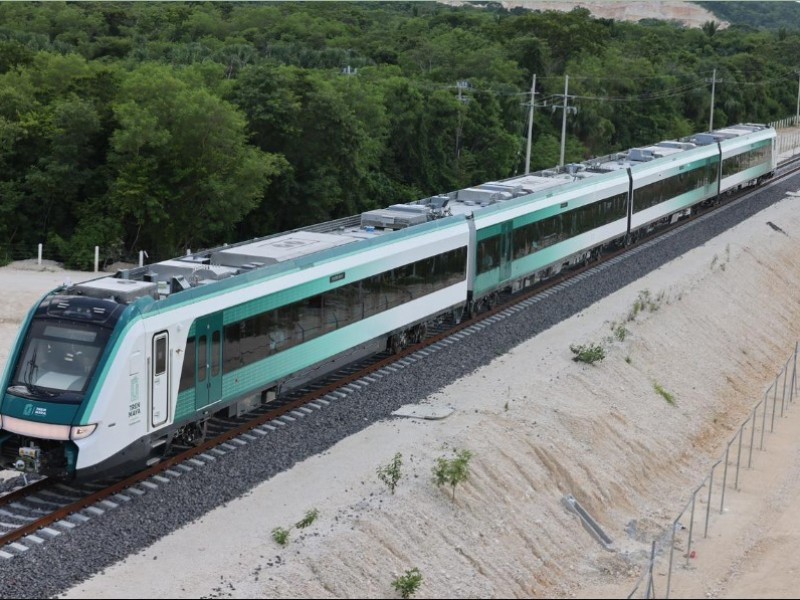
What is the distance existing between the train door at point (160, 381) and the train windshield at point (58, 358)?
105cm

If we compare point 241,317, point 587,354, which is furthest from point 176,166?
point 241,317

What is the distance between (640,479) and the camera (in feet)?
86.4

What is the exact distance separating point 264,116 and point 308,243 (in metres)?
22.0

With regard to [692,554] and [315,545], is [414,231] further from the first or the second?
[315,545]

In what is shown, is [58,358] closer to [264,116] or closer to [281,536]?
[281,536]

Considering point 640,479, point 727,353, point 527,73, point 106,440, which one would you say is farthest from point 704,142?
A: point 106,440

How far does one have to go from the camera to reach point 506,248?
35.7m

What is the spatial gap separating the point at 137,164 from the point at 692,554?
1040 inches

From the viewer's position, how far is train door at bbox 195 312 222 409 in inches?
848

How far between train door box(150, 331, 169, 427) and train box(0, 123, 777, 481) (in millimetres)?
28

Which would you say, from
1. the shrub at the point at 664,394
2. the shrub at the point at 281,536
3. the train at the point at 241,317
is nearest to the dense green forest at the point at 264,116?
the train at the point at 241,317

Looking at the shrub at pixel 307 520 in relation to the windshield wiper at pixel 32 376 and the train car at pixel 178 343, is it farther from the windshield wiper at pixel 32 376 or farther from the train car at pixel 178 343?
the windshield wiper at pixel 32 376

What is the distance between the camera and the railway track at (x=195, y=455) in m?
18.8

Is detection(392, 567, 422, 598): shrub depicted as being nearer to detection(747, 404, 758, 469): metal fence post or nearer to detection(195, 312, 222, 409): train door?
detection(195, 312, 222, 409): train door
